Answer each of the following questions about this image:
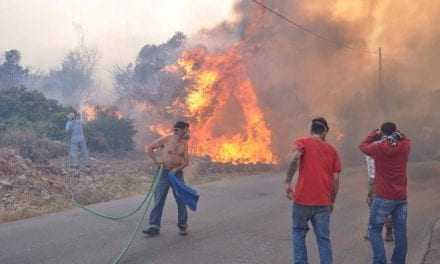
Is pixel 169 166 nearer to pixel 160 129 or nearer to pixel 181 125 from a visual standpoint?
pixel 181 125

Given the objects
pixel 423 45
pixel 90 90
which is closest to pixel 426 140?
pixel 423 45

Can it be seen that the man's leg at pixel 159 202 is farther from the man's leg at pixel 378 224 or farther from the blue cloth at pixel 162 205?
the man's leg at pixel 378 224

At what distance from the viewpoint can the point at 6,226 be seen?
352 inches

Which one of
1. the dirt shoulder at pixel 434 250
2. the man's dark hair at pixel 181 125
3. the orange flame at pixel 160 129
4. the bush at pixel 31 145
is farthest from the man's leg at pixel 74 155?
the dirt shoulder at pixel 434 250

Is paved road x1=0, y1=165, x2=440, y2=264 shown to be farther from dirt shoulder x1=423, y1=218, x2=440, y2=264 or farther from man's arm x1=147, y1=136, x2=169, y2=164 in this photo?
man's arm x1=147, y1=136, x2=169, y2=164

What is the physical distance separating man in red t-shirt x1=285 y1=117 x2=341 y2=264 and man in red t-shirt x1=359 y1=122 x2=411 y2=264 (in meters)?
0.82

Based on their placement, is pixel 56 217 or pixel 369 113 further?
pixel 369 113

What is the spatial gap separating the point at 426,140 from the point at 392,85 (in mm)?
4175

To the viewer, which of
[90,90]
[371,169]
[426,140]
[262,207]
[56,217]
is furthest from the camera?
[90,90]

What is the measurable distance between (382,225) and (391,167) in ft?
2.47

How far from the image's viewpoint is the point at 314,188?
5.34 metres

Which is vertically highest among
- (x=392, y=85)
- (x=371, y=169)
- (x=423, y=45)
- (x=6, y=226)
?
(x=423, y=45)

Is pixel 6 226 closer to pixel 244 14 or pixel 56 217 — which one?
pixel 56 217

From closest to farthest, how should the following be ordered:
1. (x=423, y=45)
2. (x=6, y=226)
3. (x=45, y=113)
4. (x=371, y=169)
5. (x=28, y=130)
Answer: (x=371, y=169)
(x=6, y=226)
(x=28, y=130)
(x=45, y=113)
(x=423, y=45)
